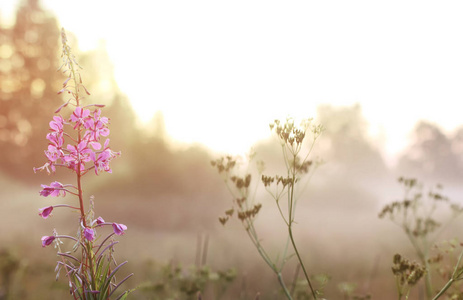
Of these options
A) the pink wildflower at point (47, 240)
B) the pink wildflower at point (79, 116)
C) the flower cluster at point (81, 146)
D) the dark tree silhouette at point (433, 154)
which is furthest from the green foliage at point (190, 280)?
the dark tree silhouette at point (433, 154)

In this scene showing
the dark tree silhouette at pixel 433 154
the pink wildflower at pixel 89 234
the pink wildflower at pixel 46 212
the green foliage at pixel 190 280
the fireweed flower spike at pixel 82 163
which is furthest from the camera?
the dark tree silhouette at pixel 433 154

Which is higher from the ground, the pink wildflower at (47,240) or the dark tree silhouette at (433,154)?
the dark tree silhouette at (433,154)

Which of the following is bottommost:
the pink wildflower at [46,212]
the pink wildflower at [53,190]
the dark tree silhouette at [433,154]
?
the pink wildflower at [46,212]

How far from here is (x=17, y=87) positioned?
37.0 metres

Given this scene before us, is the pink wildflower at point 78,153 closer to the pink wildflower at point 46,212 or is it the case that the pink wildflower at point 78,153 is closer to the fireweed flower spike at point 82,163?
the fireweed flower spike at point 82,163

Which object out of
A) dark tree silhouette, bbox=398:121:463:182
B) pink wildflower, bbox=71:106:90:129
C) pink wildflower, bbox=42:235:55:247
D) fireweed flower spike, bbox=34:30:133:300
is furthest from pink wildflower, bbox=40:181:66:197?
dark tree silhouette, bbox=398:121:463:182

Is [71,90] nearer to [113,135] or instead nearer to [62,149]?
[62,149]

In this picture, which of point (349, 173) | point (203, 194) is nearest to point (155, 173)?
point (203, 194)

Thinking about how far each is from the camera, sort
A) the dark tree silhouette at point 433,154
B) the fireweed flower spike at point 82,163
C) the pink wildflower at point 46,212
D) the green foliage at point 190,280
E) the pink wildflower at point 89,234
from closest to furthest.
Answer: the pink wildflower at point 89,234 → the fireweed flower spike at point 82,163 → the pink wildflower at point 46,212 → the green foliage at point 190,280 → the dark tree silhouette at point 433,154

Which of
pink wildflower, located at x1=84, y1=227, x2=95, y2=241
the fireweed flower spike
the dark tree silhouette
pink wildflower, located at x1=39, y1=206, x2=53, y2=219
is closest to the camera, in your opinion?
pink wildflower, located at x1=84, y1=227, x2=95, y2=241

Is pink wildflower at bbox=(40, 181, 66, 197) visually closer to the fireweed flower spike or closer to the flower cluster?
the fireweed flower spike

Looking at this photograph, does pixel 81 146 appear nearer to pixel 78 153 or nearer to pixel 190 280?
pixel 78 153

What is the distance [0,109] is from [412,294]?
35099 mm

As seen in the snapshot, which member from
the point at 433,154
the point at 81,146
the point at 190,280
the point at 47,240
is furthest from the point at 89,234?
the point at 433,154
